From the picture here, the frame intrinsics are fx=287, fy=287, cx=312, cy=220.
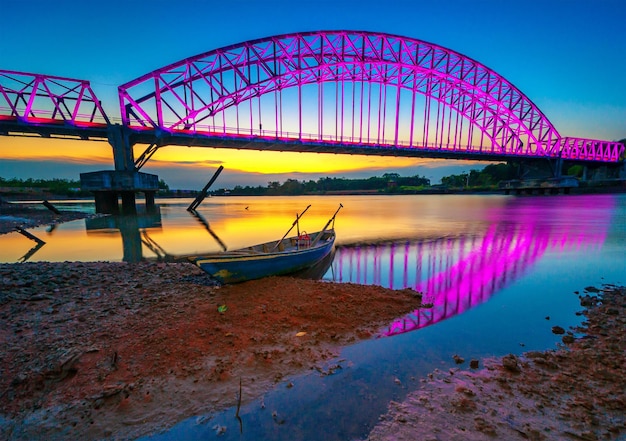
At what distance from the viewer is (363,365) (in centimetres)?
395

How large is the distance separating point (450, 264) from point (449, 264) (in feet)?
0.13

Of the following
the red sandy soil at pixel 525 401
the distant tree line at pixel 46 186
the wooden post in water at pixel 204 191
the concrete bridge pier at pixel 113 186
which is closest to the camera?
the red sandy soil at pixel 525 401

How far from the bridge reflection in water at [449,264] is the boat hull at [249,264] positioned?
1869mm

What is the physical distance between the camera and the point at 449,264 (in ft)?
33.9

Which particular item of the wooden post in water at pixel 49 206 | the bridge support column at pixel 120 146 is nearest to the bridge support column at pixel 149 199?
the bridge support column at pixel 120 146

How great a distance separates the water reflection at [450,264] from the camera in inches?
263

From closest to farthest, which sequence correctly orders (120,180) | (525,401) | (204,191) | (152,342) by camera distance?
(525,401) < (152,342) < (120,180) < (204,191)

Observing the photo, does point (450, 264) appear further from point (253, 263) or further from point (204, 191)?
point (204, 191)

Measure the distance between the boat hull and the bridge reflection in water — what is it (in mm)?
1869

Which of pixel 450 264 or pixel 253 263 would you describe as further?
pixel 450 264

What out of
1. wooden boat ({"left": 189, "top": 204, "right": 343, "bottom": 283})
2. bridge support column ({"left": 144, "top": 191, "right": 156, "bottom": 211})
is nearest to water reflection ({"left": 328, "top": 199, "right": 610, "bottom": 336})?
wooden boat ({"left": 189, "top": 204, "right": 343, "bottom": 283})

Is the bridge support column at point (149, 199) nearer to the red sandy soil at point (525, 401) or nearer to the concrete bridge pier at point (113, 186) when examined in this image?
the concrete bridge pier at point (113, 186)

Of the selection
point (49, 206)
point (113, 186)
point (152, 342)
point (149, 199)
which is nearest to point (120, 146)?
point (113, 186)

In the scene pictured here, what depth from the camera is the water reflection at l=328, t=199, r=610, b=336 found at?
668 cm
